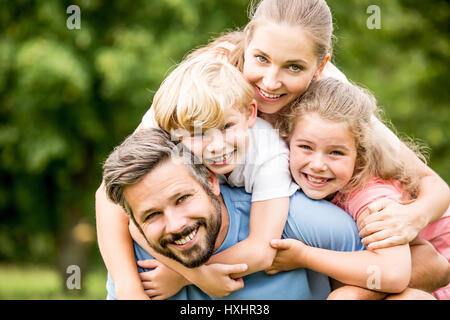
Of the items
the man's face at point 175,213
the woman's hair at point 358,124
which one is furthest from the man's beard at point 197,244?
the woman's hair at point 358,124

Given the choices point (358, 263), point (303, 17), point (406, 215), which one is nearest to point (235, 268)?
point (358, 263)

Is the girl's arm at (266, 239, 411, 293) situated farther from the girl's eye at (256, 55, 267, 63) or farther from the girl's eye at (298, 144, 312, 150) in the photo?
the girl's eye at (256, 55, 267, 63)

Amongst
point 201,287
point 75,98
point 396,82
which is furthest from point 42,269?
point 201,287

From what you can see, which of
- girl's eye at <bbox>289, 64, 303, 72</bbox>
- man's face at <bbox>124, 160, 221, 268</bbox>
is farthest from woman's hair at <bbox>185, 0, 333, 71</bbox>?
man's face at <bbox>124, 160, 221, 268</bbox>

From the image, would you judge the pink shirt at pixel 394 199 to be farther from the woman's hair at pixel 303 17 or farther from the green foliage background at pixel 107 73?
the green foliage background at pixel 107 73

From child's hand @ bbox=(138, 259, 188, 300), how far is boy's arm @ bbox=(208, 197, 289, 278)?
0.75 ft

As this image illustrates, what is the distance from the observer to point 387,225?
2.92 m

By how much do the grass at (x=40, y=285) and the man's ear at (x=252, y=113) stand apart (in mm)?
5473

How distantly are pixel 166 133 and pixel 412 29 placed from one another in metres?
7.67

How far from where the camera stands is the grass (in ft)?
28.7

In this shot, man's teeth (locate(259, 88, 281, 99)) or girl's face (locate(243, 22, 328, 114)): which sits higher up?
girl's face (locate(243, 22, 328, 114))

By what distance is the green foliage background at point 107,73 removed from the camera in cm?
811

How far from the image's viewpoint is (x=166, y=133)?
2.96 m

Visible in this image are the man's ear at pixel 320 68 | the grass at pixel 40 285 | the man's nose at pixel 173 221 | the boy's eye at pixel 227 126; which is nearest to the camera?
the man's nose at pixel 173 221
